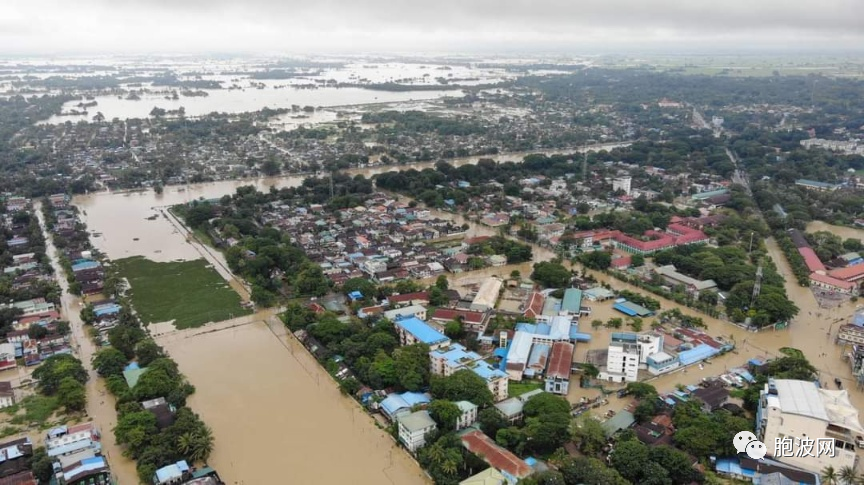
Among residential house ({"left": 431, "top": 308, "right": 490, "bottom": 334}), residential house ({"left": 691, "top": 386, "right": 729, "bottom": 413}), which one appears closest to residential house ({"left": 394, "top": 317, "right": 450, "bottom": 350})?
residential house ({"left": 431, "top": 308, "right": 490, "bottom": 334})

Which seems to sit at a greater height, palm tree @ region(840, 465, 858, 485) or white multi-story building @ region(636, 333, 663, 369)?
palm tree @ region(840, 465, 858, 485)

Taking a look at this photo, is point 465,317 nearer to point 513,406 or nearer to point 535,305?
point 535,305

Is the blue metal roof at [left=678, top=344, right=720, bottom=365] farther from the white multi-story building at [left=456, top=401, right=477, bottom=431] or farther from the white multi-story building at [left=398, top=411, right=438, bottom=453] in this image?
the white multi-story building at [left=398, top=411, right=438, bottom=453]

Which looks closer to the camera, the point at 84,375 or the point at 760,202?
the point at 84,375

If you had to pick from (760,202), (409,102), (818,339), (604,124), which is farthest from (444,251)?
(409,102)

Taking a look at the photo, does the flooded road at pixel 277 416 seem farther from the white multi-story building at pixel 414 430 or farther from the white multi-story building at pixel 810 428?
the white multi-story building at pixel 810 428

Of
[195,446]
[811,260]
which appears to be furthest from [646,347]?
[811,260]

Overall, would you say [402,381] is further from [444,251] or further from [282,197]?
[282,197]

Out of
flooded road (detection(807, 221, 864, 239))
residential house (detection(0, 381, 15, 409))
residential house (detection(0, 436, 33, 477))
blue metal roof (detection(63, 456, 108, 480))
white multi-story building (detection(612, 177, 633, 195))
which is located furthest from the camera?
white multi-story building (detection(612, 177, 633, 195))
